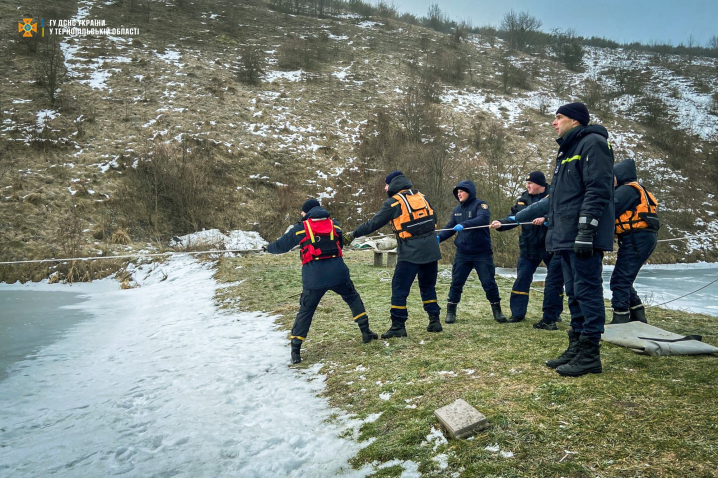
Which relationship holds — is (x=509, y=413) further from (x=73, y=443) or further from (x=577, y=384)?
(x=73, y=443)

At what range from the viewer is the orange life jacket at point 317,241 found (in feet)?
17.9

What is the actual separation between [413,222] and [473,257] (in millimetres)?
1316

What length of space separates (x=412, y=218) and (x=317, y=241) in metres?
1.31

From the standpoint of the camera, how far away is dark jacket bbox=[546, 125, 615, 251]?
367 cm

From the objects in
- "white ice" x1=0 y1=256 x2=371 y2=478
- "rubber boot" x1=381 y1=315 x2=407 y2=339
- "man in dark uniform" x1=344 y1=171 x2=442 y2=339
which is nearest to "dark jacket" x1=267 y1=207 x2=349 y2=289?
"man in dark uniform" x1=344 y1=171 x2=442 y2=339

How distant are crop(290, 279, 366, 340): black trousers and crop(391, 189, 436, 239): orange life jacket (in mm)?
1016

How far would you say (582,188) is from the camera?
3.85m

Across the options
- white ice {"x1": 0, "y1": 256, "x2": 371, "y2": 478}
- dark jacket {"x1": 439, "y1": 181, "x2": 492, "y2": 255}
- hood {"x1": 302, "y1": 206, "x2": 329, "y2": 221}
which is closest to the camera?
white ice {"x1": 0, "y1": 256, "x2": 371, "y2": 478}

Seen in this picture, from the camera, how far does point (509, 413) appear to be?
3191 millimetres

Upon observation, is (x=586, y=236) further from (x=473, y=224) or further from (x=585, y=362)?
(x=473, y=224)

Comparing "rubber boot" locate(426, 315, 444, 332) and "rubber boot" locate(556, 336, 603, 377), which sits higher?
"rubber boot" locate(556, 336, 603, 377)

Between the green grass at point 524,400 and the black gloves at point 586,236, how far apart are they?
42.6 inches

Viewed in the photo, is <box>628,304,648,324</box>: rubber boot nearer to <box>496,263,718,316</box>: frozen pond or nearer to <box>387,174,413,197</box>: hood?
<box>387,174,413,197</box>: hood

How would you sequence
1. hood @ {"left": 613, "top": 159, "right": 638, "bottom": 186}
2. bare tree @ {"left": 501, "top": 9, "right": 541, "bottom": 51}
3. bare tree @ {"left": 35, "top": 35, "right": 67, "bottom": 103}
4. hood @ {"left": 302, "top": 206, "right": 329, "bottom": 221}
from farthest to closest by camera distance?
bare tree @ {"left": 501, "top": 9, "right": 541, "bottom": 51} < bare tree @ {"left": 35, "top": 35, "right": 67, "bottom": 103} < hood @ {"left": 613, "top": 159, "right": 638, "bottom": 186} < hood @ {"left": 302, "top": 206, "right": 329, "bottom": 221}
